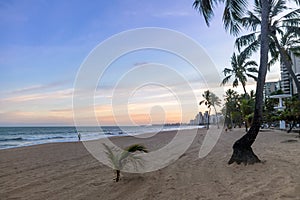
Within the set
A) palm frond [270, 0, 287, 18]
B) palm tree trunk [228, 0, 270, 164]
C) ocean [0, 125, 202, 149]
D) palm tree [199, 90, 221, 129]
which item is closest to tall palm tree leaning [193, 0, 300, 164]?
palm tree trunk [228, 0, 270, 164]

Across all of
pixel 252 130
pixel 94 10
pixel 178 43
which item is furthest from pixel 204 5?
pixel 94 10

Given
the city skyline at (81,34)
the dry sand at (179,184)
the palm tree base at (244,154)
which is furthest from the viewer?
the city skyline at (81,34)

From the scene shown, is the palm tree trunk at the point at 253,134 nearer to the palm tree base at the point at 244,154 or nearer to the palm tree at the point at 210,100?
the palm tree base at the point at 244,154

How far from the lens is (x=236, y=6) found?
8625 mm

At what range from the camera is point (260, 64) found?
23.6 feet

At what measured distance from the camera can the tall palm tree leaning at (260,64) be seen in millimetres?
6730

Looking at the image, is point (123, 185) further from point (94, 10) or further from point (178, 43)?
point (94, 10)

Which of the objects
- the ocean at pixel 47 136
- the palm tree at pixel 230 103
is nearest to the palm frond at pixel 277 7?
the ocean at pixel 47 136

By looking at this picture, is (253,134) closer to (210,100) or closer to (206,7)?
(206,7)

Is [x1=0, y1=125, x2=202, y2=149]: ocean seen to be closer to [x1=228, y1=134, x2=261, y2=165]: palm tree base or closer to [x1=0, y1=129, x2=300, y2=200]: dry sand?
[x1=0, y1=129, x2=300, y2=200]: dry sand

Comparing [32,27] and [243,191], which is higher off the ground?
[32,27]

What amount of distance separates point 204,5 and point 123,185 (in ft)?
20.4

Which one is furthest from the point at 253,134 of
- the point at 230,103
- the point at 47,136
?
the point at 47,136

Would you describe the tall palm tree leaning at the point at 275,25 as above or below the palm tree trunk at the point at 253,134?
above
